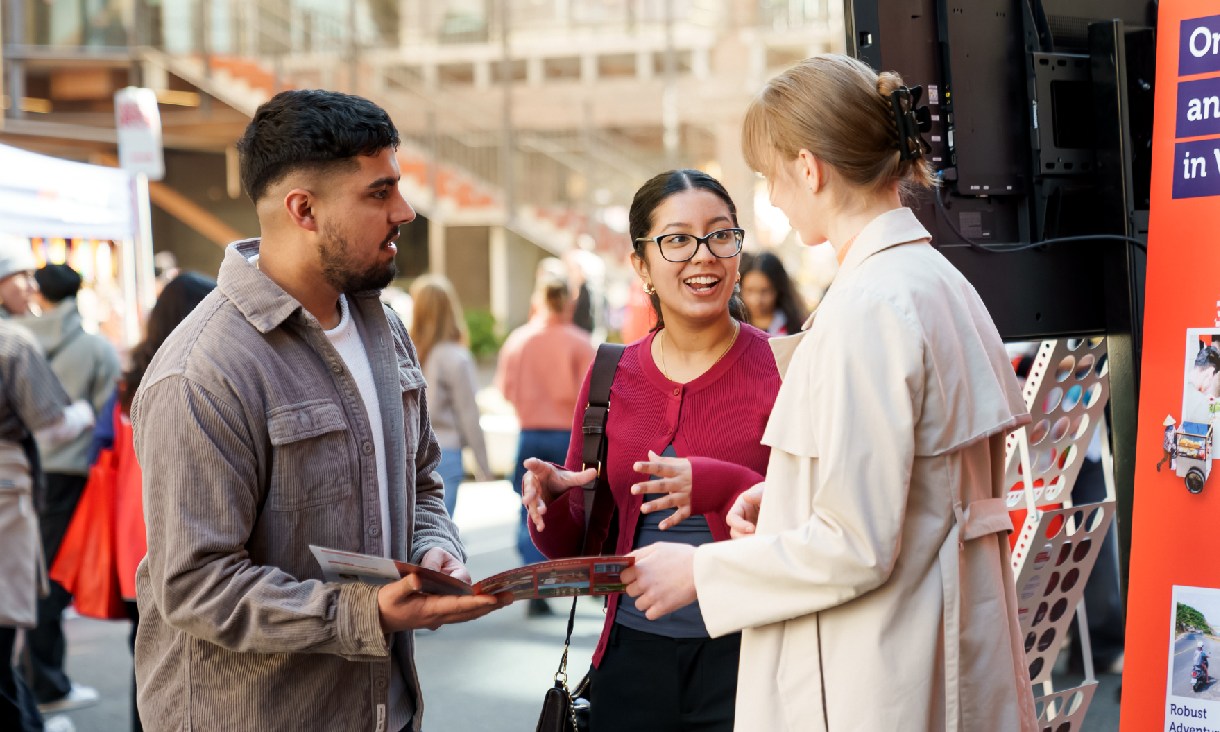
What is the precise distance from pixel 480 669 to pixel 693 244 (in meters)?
4.10

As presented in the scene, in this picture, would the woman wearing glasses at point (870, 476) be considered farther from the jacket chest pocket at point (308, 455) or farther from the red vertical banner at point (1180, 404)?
the red vertical banner at point (1180, 404)

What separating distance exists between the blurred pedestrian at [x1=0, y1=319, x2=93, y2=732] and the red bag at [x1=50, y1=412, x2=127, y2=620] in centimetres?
15

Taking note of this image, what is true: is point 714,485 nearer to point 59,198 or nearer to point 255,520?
point 255,520

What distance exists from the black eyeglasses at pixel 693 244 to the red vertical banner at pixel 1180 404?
112 centimetres

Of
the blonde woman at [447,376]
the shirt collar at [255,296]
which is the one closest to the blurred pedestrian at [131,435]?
the shirt collar at [255,296]

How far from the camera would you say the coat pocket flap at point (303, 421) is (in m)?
2.23

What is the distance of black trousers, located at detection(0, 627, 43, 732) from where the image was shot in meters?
4.79

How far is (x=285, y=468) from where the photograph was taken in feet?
7.36

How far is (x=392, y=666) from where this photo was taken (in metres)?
2.52

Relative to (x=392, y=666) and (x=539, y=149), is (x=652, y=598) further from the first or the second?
(x=539, y=149)

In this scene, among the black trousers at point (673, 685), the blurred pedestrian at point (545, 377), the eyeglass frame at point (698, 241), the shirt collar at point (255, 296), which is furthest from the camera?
the blurred pedestrian at point (545, 377)

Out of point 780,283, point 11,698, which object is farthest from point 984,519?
point 780,283

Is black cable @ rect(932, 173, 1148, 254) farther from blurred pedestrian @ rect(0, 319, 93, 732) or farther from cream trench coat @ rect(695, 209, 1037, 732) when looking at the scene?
blurred pedestrian @ rect(0, 319, 93, 732)

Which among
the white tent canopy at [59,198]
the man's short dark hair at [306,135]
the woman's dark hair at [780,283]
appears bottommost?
the woman's dark hair at [780,283]
